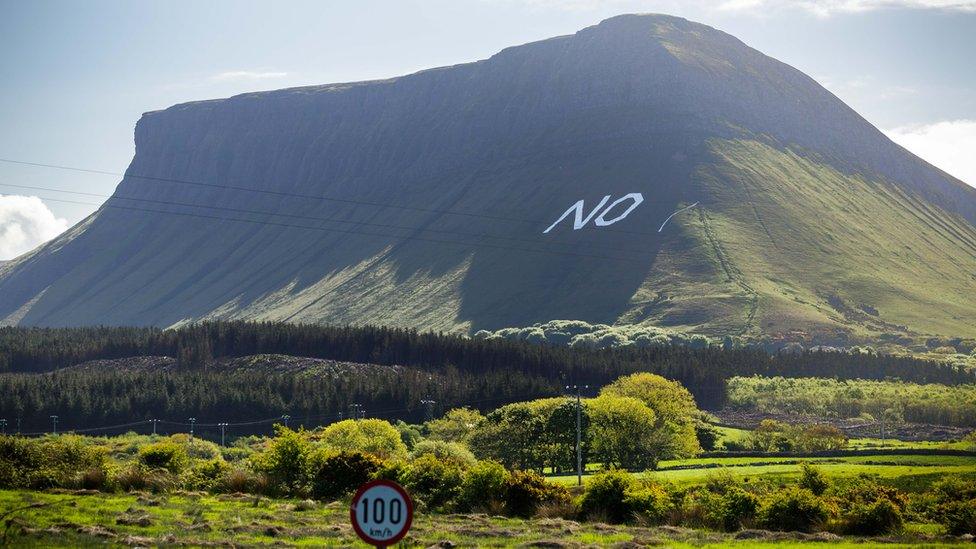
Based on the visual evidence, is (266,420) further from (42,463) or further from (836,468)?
(42,463)

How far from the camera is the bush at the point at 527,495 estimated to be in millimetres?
57869

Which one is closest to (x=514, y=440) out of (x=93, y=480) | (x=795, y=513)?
(x=795, y=513)

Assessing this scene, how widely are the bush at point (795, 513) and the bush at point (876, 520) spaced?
127 cm

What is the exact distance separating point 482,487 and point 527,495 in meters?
2.41

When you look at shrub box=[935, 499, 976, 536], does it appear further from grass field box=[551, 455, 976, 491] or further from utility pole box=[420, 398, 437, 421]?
utility pole box=[420, 398, 437, 421]

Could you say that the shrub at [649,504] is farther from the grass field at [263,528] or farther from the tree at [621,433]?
the tree at [621,433]

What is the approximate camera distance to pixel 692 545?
45656 millimetres

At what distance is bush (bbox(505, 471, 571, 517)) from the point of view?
57.9 m

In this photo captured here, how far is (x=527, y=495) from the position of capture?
58.3 metres

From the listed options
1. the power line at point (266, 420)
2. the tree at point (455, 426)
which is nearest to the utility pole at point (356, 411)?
the power line at point (266, 420)

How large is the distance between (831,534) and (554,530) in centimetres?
1300

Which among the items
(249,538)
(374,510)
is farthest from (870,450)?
(374,510)

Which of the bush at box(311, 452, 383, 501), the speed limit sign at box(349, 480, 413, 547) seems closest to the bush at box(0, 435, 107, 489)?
the bush at box(311, 452, 383, 501)

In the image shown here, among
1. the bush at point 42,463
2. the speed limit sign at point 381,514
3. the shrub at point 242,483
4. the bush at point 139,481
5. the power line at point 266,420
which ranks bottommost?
the power line at point 266,420
